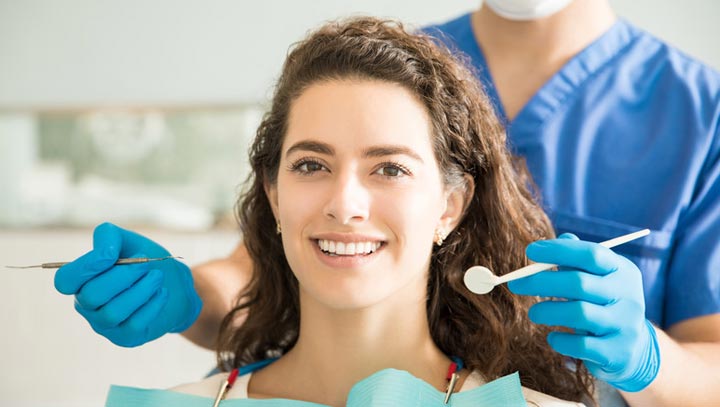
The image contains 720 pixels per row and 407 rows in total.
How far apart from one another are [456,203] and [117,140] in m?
2.96

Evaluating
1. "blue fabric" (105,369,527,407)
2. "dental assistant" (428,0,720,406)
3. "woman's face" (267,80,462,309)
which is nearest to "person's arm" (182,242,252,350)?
"blue fabric" (105,369,527,407)

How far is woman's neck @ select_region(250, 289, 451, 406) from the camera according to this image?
4.45 ft

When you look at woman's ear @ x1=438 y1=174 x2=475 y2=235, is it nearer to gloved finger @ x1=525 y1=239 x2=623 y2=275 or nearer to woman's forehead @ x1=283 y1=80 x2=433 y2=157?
woman's forehead @ x1=283 y1=80 x2=433 y2=157

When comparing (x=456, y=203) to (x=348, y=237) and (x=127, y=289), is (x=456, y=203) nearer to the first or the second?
(x=348, y=237)

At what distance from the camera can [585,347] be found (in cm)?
112

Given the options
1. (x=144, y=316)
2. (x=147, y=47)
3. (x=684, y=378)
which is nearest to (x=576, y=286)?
(x=684, y=378)

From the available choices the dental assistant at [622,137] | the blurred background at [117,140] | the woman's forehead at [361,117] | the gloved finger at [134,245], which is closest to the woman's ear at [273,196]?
the woman's forehead at [361,117]

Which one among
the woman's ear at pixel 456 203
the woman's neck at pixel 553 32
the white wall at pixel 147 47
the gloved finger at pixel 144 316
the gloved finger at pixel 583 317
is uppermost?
the white wall at pixel 147 47

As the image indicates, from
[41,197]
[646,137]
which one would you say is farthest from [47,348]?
[646,137]

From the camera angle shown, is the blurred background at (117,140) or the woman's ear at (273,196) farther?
the blurred background at (117,140)

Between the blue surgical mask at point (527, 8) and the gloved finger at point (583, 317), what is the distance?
77 cm

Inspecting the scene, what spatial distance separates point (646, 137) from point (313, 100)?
0.75 metres

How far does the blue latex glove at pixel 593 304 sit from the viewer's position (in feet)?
3.64

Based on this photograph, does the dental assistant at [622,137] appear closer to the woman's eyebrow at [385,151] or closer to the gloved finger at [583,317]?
the gloved finger at [583,317]
